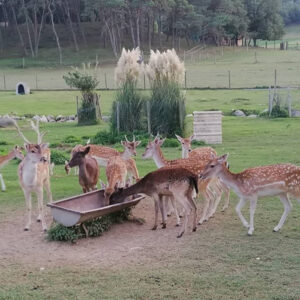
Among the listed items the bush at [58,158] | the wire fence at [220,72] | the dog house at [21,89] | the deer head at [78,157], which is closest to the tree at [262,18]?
the wire fence at [220,72]

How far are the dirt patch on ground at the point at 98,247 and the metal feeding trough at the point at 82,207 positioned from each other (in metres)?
0.33

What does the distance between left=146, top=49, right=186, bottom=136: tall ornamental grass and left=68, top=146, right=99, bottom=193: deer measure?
26.3ft

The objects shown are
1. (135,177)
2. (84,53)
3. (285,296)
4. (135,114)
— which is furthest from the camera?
(84,53)

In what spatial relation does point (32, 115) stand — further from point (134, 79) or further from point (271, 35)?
point (271, 35)

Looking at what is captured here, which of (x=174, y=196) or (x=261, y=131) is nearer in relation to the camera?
(x=174, y=196)

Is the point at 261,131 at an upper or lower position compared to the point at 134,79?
lower

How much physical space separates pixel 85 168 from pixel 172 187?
73.3 inches

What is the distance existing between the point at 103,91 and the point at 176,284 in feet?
93.4

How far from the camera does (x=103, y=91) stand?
34.5 meters

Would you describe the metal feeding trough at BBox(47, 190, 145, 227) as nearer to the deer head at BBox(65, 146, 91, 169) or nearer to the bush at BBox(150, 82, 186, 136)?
the deer head at BBox(65, 146, 91, 169)

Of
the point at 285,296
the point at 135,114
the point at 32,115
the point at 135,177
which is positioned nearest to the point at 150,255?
the point at 285,296

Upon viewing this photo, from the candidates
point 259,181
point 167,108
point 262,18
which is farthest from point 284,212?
point 262,18

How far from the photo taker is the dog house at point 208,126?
16703mm

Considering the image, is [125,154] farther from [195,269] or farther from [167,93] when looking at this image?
[167,93]
